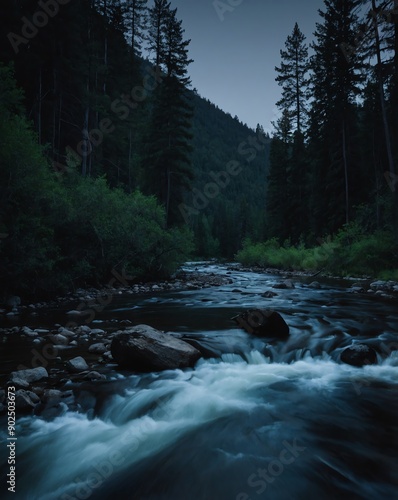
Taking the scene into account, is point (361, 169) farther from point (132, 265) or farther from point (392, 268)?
point (132, 265)

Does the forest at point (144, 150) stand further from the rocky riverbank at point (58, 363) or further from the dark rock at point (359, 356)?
the dark rock at point (359, 356)

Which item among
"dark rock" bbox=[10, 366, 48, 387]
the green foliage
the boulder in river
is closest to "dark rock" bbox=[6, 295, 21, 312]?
the green foliage

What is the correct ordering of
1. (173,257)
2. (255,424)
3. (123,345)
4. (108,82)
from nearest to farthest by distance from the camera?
(255,424), (123,345), (173,257), (108,82)

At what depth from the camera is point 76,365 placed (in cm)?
503

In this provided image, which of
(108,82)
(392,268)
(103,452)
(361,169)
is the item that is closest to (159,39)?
(108,82)

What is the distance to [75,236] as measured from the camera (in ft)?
41.5

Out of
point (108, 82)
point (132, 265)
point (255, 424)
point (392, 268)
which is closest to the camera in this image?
point (255, 424)

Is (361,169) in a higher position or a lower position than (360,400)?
higher

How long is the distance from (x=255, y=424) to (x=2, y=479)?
2805 millimetres

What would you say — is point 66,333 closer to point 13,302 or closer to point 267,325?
point 13,302

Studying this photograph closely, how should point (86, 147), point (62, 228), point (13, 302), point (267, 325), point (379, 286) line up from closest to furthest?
point (267, 325) < point (13, 302) < point (62, 228) < point (379, 286) < point (86, 147)

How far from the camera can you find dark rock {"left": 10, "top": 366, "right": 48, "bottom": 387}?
437cm

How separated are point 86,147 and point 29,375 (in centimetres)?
1924

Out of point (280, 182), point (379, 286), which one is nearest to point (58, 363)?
point (379, 286)
